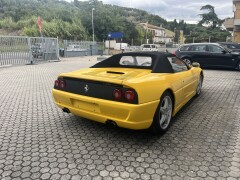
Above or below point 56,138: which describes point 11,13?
above

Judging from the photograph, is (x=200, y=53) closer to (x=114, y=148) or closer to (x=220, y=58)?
(x=220, y=58)

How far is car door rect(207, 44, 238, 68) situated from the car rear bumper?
33.4 ft

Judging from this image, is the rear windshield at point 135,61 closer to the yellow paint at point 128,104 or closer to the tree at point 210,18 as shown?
the yellow paint at point 128,104

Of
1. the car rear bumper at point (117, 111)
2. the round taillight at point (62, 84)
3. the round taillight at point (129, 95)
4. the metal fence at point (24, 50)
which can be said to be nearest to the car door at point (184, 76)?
the car rear bumper at point (117, 111)

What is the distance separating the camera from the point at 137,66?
177 inches

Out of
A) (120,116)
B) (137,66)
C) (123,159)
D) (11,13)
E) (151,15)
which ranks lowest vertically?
(123,159)

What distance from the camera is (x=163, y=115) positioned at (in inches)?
155

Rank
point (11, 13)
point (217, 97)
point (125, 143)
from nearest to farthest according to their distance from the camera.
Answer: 1. point (125, 143)
2. point (217, 97)
3. point (11, 13)

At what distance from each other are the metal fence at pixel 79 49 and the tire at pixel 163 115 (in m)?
24.6

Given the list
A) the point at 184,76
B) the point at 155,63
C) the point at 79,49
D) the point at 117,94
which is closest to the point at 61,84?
the point at 117,94

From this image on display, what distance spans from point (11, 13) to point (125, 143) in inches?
3024

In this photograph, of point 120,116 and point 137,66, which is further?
point 137,66

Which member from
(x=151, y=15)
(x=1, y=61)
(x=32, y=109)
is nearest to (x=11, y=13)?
(x=1, y=61)

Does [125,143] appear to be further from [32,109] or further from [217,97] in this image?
[217,97]
